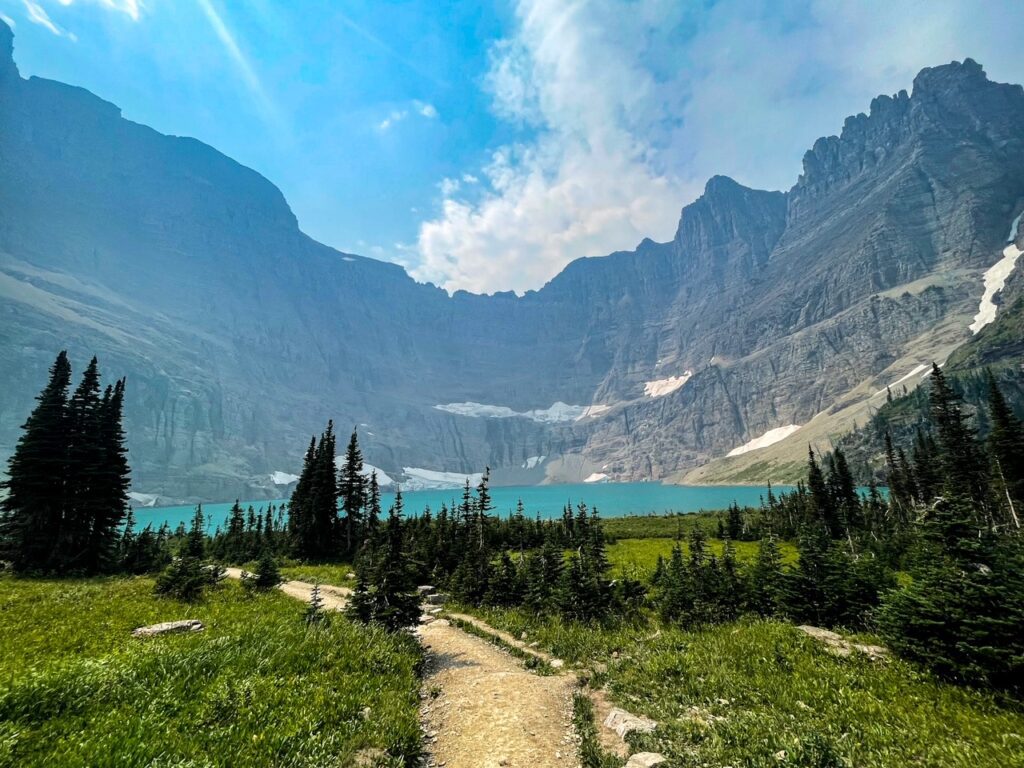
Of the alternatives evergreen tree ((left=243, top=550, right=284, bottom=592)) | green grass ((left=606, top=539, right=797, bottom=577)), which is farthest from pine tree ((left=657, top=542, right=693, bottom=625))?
evergreen tree ((left=243, top=550, right=284, bottom=592))

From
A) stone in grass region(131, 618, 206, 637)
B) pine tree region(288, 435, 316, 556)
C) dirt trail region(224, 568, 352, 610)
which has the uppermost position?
pine tree region(288, 435, 316, 556)

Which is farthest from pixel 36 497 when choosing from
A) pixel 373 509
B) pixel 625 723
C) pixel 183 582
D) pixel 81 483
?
pixel 625 723

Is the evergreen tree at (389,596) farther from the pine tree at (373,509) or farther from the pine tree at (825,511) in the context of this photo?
the pine tree at (825,511)

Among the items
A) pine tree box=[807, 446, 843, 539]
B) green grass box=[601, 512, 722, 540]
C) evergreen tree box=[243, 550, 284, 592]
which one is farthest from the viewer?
green grass box=[601, 512, 722, 540]

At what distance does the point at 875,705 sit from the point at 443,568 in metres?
A: 37.4

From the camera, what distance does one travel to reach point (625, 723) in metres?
11.5

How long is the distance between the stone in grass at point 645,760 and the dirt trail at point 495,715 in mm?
1407

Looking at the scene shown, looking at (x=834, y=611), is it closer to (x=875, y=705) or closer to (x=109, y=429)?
(x=875, y=705)

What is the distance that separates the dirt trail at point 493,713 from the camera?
10.1m

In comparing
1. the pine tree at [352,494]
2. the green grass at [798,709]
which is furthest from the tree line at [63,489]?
the green grass at [798,709]

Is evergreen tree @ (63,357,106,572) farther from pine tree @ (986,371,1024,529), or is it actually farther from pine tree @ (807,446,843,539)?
pine tree @ (986,371,1024,529)

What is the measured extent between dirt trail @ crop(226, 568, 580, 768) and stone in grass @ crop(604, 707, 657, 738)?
114 cm

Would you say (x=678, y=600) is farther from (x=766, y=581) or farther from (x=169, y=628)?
(x=169, y=628)

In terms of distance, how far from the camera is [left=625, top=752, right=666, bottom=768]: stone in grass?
9078 mm
